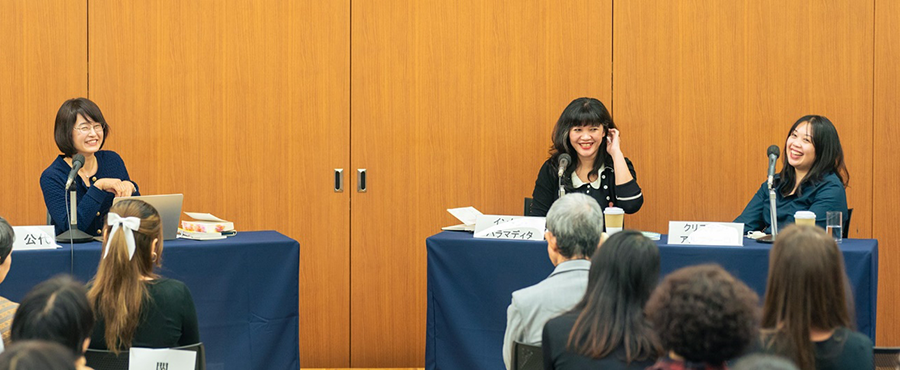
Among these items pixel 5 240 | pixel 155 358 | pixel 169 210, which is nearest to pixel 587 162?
pixel 169 210

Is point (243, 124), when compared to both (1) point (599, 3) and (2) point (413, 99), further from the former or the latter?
(1) point (599, 3)

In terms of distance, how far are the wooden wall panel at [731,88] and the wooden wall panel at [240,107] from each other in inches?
65.8

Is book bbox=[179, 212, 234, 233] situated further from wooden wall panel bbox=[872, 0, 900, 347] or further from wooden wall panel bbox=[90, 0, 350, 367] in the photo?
wooden wall panel bbox=[872, 0, 900, 347]

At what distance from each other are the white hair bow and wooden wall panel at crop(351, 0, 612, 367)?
2438 millimetres

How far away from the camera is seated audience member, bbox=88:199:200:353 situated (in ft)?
8.53

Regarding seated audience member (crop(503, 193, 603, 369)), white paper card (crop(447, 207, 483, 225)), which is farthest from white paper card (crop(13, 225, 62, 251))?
seated audience member (crop(503, 193, 603, 369))

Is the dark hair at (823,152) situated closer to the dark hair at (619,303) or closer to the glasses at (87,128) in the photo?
the dark hair at (619,303)

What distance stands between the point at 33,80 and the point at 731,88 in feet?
12.7

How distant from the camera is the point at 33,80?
4.95m

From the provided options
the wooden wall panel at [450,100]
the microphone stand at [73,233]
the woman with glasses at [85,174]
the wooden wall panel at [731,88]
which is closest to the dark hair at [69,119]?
the woman with glasses at [85,174]

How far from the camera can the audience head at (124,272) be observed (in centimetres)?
260

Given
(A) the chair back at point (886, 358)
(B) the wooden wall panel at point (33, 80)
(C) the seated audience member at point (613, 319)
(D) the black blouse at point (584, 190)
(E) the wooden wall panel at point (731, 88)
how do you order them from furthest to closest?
(E) the wooden wall panel at point (731, 88) < (B) the wooden wall panel at point (33, 80) < (D) the black blouse at point (584, 190) < (A) the chair back at point (886, 358) < (C) the seated audience member at point (613, 319)

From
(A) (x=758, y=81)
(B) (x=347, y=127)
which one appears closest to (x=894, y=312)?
(A) (x=758, y=81)

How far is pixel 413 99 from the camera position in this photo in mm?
5129
